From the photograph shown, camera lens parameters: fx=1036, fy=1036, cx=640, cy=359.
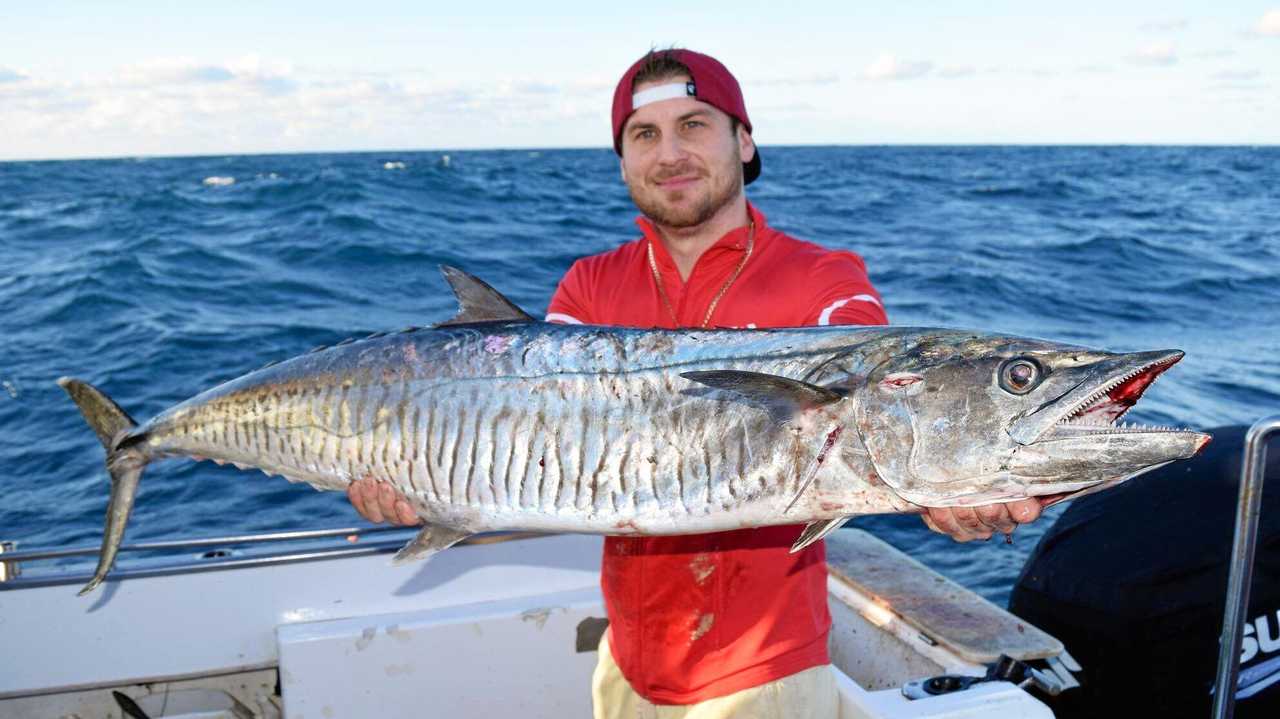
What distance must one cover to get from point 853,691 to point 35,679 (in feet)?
8.91

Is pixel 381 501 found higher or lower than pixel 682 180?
lower

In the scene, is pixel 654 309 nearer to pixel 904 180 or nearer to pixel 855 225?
pixel 855 225

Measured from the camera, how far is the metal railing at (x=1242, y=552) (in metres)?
2.32

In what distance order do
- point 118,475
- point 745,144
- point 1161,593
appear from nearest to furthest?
point 118,475 → point 745,144 → point 1161,593

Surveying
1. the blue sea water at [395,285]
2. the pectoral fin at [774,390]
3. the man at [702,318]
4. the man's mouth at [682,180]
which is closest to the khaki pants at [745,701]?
the man at [702,318]

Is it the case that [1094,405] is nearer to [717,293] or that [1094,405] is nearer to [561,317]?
[717,293]

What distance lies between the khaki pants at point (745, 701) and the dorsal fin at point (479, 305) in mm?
993

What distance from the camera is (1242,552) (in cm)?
237

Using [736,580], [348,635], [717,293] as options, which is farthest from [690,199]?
[348,635]

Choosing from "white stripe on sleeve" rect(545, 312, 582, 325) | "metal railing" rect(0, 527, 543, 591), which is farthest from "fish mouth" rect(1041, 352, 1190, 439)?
"metal railing" rect(0, 527, 543, 591)

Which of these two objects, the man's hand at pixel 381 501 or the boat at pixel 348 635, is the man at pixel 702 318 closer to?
the man's hand at pixel 381 501

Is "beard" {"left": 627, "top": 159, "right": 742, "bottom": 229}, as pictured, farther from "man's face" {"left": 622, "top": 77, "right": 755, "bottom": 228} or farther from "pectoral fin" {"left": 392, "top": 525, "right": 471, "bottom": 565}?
"pectoral fin" {"left": 392, "top": 525, "right": 471, "bottom": 565}

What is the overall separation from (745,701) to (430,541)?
2.90 feet

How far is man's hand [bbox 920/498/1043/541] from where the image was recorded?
2.10 m
